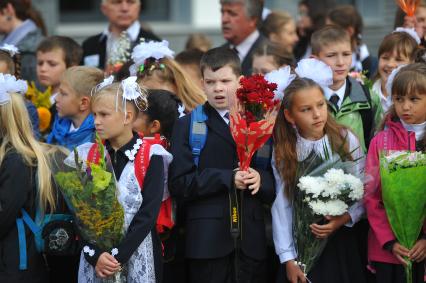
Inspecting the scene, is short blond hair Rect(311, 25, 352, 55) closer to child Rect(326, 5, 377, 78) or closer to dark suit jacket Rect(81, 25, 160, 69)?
child Rect(326, 5, 377, 78)

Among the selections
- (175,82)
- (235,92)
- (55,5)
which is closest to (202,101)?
(175,82)

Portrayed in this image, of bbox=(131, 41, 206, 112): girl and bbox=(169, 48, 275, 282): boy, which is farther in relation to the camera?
bbox=(131, 41, 206, 112): girl

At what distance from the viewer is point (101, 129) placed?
5.74 m

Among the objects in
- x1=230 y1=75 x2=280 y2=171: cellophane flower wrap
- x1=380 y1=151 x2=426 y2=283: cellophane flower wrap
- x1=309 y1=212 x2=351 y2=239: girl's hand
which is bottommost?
x1=309 y1=212 x2=351 y2=239: girl's hand

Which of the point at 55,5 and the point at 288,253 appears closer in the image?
the point at 288,253

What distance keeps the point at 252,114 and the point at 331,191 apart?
2.15ft

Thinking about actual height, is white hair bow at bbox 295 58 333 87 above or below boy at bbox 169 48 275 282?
above

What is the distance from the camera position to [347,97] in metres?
6.50

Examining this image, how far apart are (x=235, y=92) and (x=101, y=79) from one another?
1478 mm

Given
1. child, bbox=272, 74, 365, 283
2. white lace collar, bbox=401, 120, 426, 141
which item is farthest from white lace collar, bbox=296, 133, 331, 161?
white lace collar, bbox=401, 120, 426, 141

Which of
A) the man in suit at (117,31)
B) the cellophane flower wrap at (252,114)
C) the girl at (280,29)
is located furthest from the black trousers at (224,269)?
the girl at (280,29)

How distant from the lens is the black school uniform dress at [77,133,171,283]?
18.1ft

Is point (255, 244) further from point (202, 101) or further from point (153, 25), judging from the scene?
point (153, 25)

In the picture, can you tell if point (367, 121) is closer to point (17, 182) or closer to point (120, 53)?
point (17, 182)
